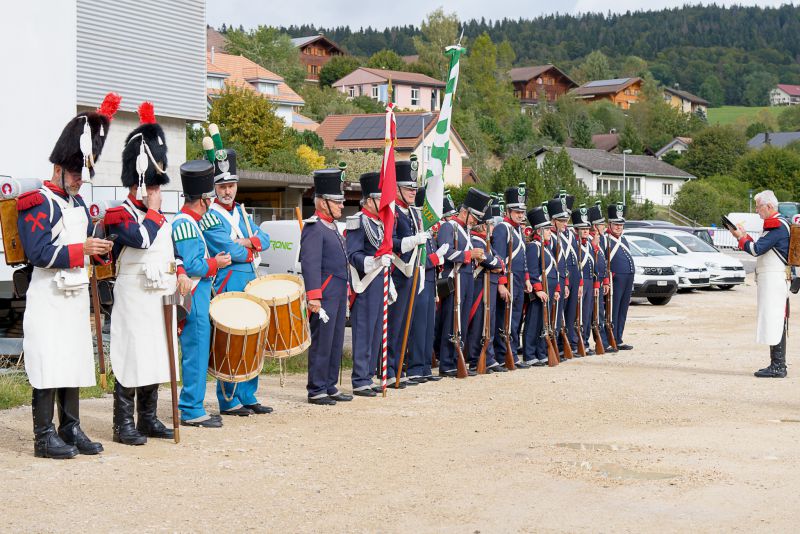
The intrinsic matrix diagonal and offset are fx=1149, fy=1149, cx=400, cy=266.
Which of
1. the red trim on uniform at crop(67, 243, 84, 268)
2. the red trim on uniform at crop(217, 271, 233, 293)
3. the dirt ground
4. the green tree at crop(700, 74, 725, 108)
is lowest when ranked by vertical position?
the dirt ground

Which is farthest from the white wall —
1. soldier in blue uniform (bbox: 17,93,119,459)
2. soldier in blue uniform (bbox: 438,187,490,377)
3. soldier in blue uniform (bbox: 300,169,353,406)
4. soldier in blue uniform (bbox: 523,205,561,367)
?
soldier in blue uniform (bbox: 523,205,561,367)

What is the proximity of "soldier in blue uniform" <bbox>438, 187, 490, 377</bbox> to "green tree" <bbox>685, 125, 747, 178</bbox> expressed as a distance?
83.7m

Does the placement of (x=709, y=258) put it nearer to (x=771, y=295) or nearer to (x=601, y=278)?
(x=601, y=278)

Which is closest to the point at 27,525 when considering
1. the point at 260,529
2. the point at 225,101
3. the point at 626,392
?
the point at 260,529

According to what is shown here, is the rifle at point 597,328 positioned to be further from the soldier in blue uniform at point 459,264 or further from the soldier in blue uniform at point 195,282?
the soldier in blue uniform at point 195,282

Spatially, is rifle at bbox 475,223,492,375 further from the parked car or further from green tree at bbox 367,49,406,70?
green tree at bbox 367,49,406,70

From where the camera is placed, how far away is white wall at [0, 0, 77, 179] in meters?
12.2

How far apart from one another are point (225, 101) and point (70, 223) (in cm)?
4783

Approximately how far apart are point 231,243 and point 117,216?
1.73 m

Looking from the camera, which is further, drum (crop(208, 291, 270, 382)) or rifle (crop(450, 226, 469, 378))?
rifle (crop(450, 226, 469, 378))

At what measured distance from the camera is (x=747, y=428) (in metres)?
9.79

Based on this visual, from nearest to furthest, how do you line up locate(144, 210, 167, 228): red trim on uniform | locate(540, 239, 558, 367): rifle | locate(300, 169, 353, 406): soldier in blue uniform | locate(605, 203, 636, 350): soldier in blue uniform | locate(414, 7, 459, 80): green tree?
locate(144, 210, 167, 228): red trim on uniform < locate(300, 169, 353, 406): soldier in blue uniform < locate(540, 239, 558, 367): rifle < locate(605, 203, 636, 350): soldier in blue uniform < locate(414, 7, 459, 80): green tree

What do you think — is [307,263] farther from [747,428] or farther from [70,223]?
[747,428]

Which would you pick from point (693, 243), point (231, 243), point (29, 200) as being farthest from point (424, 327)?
point (693, 243)
